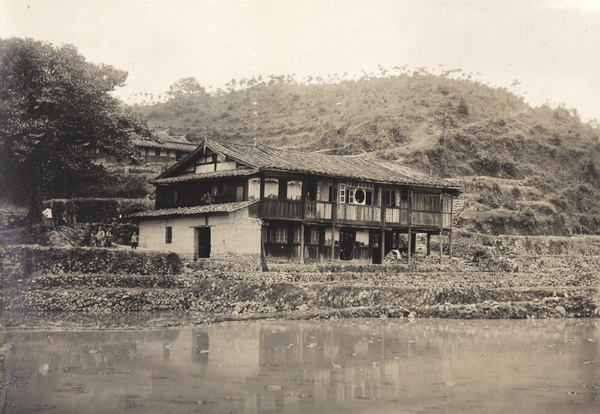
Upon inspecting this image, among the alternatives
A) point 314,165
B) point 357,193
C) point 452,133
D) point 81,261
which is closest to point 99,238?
point 81,261

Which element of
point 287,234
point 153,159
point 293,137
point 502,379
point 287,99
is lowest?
point 502,379

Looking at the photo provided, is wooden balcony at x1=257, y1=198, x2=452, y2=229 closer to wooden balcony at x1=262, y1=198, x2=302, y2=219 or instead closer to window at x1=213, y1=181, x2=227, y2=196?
wooden balcony at x1=262, y1=198, x2=302, y2=219

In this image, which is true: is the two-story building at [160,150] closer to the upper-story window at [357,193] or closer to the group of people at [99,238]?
the group of people at [99,238]

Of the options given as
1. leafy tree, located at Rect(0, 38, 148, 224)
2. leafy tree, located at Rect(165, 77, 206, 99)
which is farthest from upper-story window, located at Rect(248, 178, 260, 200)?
leafy tree, located at Rect(165, 77, 206, 99)

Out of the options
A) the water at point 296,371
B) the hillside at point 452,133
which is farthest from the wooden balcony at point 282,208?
the hillside at point 452,133

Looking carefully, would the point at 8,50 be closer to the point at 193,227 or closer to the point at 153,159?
the point at 193,227

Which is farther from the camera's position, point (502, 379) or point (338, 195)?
point (338, 195)

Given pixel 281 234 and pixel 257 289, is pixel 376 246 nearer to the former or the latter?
pixel 281 234

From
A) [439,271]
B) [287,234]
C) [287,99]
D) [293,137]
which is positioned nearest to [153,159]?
[293,137]
